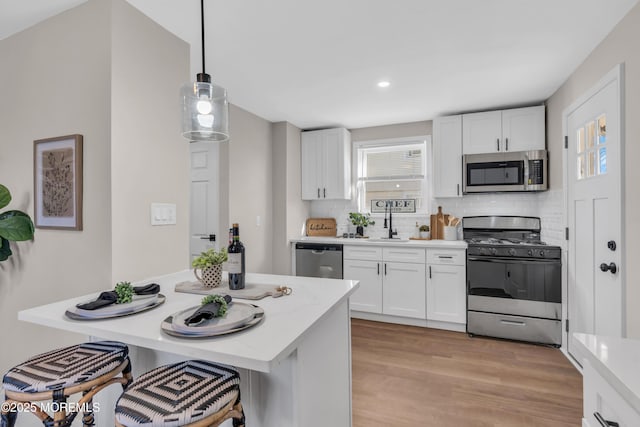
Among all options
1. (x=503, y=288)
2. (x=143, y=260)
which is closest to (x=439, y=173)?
(x=503, y=288)

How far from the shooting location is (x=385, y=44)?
225cm

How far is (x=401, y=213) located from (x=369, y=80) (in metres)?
1.94

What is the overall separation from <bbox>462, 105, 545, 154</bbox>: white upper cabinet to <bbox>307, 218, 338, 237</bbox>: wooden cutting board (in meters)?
1.92

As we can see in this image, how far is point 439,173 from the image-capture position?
382 centimetres

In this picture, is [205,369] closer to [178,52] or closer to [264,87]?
[178,52]

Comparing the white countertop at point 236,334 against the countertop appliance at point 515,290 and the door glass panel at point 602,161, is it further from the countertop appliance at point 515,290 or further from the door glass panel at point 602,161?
the countertop appliance at point 515,290

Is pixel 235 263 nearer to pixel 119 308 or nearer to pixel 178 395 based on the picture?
pixel 119 308

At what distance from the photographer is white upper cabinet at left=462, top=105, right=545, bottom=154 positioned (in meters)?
3.37

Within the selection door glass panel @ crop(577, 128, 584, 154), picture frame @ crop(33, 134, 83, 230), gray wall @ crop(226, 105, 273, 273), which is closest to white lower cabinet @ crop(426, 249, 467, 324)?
door glass panel @ crop(577, 128, 584, 154)

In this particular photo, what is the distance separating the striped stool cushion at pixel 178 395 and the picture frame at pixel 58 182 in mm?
1218

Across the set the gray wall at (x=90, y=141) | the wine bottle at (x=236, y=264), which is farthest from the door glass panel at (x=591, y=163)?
the gray wall at (x=90, y=141)

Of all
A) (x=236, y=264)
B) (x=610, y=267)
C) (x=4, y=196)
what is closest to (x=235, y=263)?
(x=236, y=264)

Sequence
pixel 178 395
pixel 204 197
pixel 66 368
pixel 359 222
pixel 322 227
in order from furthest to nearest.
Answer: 1. pixel 322 227
2. pixel 359 222
3. pixel 204 197
4. pixel 66 368
5. pixel 178 395

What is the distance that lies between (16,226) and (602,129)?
152 inches
